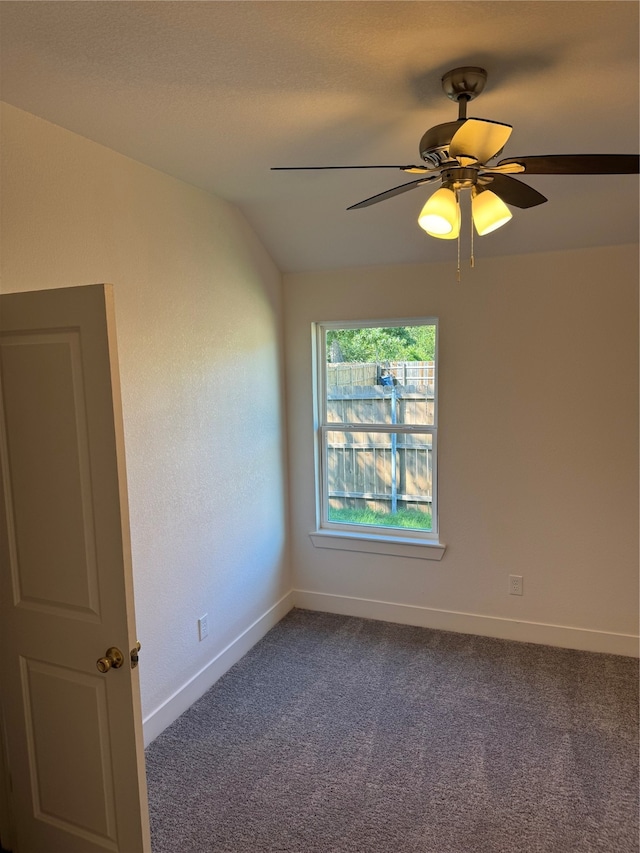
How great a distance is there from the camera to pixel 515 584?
11.4 feet

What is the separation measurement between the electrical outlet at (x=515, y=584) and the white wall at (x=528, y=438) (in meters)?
0.04

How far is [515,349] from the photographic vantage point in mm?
3334

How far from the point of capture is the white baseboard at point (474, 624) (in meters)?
3.33

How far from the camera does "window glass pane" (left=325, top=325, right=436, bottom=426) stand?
3.64m

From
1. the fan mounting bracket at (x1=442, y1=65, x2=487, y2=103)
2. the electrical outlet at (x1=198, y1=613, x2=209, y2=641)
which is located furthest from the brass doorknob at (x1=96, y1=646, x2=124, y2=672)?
the fan mounting bracket at (x1=442, y1=65, x2=487, y2=103)

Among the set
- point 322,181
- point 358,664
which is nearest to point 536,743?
point 358,664

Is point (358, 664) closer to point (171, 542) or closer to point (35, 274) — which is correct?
point (171, 542)

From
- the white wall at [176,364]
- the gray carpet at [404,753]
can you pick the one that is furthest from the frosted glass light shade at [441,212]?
the gray carpet at [404,753]

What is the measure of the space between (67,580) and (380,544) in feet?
7.60

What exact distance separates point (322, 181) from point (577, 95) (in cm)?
125

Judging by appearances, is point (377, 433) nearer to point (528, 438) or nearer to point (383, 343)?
point (383, 343)

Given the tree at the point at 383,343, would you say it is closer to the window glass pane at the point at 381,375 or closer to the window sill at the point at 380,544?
the window glass pane at the point at 381,375

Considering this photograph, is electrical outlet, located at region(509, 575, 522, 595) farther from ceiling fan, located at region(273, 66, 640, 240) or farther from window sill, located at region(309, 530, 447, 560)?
ceiling fan, located at region(273, 66, 640, 240)

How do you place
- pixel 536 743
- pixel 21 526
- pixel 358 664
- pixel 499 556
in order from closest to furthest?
pixel 21 526, pixel 536 743, pixel 358 664, pixel 499 556
